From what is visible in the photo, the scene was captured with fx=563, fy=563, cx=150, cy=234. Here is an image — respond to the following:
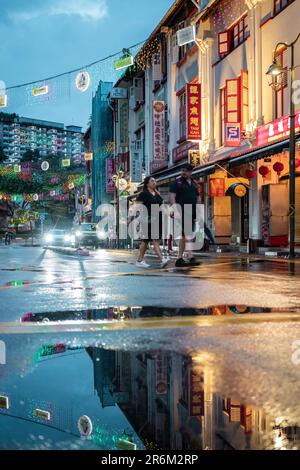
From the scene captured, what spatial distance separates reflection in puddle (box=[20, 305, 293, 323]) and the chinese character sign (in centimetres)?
2686

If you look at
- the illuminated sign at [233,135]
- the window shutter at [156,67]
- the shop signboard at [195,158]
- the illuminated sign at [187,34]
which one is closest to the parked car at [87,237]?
the window shutter at [156,67]

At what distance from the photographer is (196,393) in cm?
265

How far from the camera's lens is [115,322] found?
4.43 m

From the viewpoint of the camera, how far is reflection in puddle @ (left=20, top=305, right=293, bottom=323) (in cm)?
469

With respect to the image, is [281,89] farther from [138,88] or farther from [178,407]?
[138,88]

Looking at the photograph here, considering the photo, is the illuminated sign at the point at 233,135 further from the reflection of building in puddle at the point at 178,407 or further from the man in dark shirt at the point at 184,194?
the reflection of building in puddle at the point at 178,407

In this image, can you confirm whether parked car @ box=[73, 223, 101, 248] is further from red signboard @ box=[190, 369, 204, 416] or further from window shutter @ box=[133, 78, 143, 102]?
red signboard @ box=[190, 369, 204, 416]

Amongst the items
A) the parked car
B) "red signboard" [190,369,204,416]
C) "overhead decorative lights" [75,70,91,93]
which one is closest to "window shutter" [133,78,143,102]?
the parked car

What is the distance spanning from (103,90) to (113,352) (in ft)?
165

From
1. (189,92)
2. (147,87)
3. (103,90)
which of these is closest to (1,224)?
(103,90)

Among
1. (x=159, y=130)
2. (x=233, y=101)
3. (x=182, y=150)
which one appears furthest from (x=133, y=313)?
(x=159, y=130)

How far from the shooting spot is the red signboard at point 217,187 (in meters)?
23.4

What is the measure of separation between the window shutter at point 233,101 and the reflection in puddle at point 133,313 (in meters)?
16.5

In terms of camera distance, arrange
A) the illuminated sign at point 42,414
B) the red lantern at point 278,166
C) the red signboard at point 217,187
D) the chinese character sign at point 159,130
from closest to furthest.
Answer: the illuminated sign at point 42,414 < the red lantern at point 278,166 < the red signboard at point 217,187 < the chinese character sign at point 159,130
